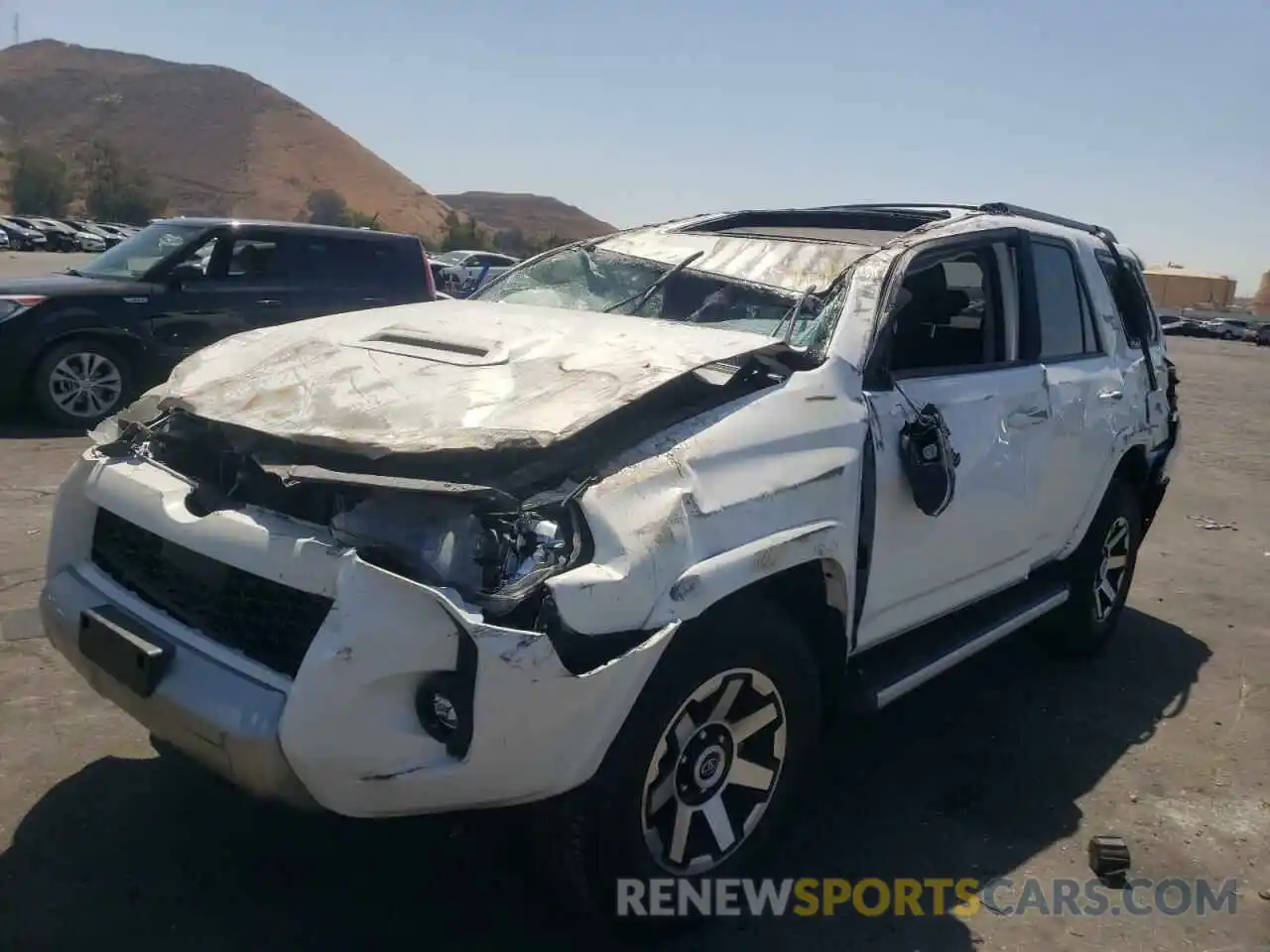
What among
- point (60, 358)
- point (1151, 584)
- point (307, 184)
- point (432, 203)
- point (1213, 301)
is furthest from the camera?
point (432, 203)

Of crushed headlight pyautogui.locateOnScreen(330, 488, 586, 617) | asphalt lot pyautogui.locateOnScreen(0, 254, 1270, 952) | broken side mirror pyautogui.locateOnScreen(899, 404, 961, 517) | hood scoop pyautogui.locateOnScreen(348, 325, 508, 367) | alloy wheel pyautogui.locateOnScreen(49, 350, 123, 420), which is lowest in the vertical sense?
asphalt lot pyautogui.locateOnScreen(0, 254, 1270, 952)

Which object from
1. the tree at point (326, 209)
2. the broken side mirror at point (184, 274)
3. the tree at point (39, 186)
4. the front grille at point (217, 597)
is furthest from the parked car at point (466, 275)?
the tree at point (39, 186)

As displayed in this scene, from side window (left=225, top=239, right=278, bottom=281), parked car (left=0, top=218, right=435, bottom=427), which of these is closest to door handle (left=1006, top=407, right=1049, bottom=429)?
parked car (left=0, top=218, right=435, bottom=427)

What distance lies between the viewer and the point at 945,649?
11.7 ft

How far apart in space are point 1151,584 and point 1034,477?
3069 millimetres

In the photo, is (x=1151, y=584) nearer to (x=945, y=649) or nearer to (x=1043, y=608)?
(x=1043, y=608)

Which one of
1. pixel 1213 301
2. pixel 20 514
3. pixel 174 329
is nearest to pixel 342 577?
pixel 20 514

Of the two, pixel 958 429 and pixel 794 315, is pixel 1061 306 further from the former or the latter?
pixel 794 315

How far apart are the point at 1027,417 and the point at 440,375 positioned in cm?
223

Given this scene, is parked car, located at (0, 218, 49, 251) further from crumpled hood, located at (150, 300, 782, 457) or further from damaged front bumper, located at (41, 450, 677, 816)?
damaged front bumper, located at (41, 450, 677, 816)

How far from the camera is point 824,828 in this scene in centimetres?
Answer: 334

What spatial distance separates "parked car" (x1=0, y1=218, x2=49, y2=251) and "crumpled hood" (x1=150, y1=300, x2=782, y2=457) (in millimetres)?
45831

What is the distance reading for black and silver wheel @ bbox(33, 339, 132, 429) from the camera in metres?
8.27

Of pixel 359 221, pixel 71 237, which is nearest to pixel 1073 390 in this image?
pixel 71 237
